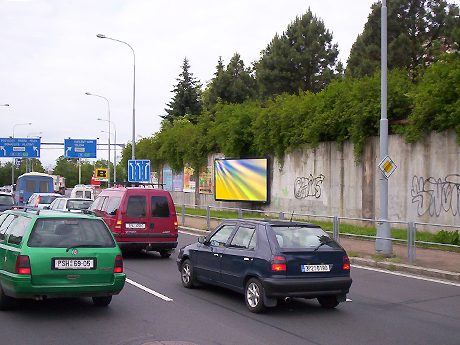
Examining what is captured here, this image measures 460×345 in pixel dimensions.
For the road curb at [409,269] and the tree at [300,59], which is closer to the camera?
the road curb at [409,269]

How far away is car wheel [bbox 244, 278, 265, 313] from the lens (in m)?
7.82

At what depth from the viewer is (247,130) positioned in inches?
1113

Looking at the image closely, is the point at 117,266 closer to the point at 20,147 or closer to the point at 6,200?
the point at 6,200

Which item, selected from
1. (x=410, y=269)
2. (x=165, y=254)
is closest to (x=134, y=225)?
(x=165, y=254)

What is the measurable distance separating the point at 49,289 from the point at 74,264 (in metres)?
0.48

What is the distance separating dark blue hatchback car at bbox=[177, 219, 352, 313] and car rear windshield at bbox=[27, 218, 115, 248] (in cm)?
206

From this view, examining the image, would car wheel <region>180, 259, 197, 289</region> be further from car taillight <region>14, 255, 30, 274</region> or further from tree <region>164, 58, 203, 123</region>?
tree <region>164, 58, 203, 123</region>

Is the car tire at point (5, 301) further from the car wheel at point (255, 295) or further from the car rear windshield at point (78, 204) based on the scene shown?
the car rear windshield at point (78, 204)

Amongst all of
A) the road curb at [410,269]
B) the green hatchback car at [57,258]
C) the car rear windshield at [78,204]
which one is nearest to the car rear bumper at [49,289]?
the green hatchback car at [57,258]

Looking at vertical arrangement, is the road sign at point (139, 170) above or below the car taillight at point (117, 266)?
above

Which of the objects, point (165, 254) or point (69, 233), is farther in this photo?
point (165, 254)

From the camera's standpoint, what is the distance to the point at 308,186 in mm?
24375

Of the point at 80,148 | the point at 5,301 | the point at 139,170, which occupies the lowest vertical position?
the point at 5,301

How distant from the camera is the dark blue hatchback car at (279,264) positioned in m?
7.76
